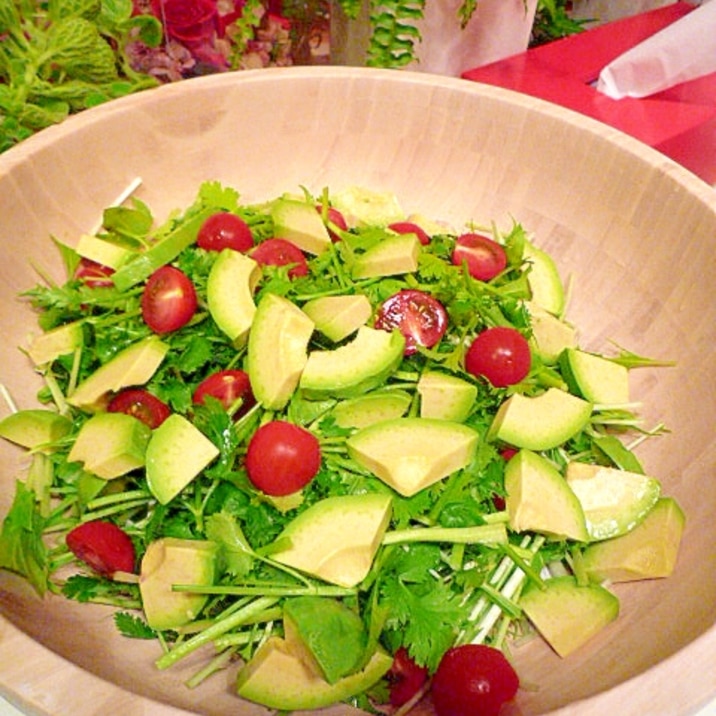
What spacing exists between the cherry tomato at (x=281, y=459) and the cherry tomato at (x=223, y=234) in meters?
0.33

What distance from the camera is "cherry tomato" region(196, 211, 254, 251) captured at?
99cm

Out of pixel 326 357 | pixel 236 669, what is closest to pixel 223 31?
pixel 326 357

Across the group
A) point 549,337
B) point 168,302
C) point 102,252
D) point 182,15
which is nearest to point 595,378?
point 549,337

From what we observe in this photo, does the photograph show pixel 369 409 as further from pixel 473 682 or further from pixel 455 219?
pixel 455 219

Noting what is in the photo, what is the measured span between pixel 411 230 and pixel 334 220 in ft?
0.37

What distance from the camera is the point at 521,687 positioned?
27.6 inches

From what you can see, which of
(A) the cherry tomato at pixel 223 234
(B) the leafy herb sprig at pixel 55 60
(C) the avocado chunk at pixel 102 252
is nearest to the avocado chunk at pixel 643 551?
(A) the cherry tomato at pixel 223 234

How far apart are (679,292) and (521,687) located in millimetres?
544

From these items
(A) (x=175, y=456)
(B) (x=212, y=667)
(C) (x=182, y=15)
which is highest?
(C) (x=182, y=15)

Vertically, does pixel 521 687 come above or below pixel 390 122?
below

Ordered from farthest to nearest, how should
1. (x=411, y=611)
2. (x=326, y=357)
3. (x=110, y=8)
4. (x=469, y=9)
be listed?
(x=469, y=9) → (x=110, y=8) → (x=326, y=357) → (x=411, y=611)

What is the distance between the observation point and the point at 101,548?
2.42 ft

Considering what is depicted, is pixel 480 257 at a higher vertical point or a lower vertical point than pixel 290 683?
higher

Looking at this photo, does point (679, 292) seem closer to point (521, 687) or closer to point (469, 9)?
point (521, 687)
